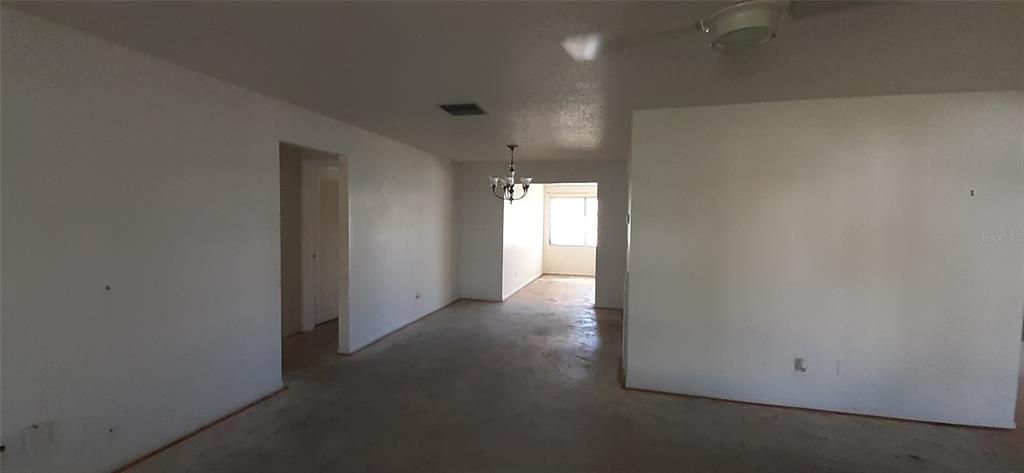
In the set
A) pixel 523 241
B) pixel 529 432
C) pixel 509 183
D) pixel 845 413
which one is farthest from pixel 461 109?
pixel 523 241

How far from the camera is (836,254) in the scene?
307 centimetres

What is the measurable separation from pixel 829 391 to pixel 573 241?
7314 mm

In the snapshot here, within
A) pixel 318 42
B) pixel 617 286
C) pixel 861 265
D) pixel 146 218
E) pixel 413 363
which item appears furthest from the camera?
pixel 617 286

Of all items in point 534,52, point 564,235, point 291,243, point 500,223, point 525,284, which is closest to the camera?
point 534,52

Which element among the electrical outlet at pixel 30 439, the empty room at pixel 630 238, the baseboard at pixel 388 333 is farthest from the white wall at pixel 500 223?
the electrical outlet at pixel 30 439

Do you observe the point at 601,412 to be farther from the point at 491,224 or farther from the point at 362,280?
the point at 491,224

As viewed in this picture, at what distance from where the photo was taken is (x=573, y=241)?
10.3 m

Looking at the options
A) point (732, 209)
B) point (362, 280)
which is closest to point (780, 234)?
point (732, 209)

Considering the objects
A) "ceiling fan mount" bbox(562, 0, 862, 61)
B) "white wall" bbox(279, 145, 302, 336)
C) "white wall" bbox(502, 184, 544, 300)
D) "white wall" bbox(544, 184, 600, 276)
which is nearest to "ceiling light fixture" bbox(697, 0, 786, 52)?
"ceiling fan mount" bbox(562, 0, 862, 61)

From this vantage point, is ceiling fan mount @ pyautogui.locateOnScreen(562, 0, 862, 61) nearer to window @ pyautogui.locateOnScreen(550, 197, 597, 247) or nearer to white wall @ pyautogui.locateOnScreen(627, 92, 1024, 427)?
white wall @ pyautogui.locateOnScreen(627, 92, 1024, 427)

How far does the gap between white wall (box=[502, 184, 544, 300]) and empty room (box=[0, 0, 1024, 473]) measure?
9.64ft

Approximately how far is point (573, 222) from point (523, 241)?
251cm

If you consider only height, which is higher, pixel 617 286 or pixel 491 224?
pixel 491 224

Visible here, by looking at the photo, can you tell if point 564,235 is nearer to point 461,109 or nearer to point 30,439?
point 461,109
